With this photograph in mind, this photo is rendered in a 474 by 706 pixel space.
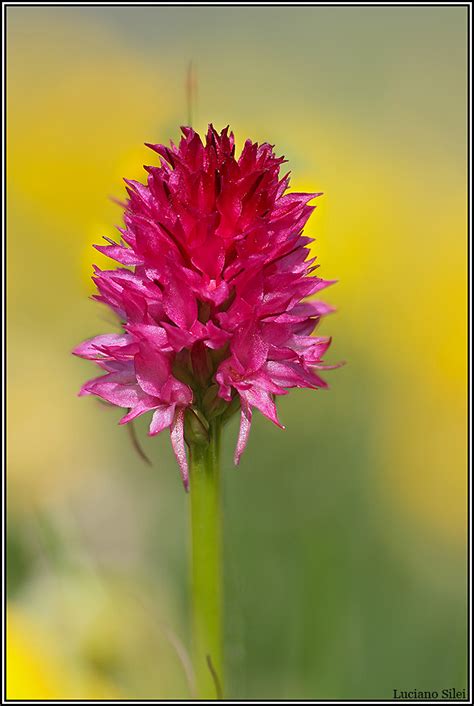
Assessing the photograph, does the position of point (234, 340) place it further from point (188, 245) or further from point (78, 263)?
point (78, 263)

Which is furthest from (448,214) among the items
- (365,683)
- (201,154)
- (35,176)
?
(201,154)

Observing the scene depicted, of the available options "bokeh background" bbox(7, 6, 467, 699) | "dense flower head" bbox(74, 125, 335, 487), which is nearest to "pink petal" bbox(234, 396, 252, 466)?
"dense flower head" bbox(74, 125, 335, 487)

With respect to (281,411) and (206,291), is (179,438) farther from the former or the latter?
(281,411)

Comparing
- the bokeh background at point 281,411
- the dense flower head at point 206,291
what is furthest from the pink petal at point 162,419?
the bokeh background at point 281,411

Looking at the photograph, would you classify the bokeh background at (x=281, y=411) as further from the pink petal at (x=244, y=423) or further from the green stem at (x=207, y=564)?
the pink petal at (x=244, y=423)

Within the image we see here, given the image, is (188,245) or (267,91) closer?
(188,245)

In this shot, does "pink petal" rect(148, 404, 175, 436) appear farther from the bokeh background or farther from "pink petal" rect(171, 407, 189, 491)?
the bokeh background
